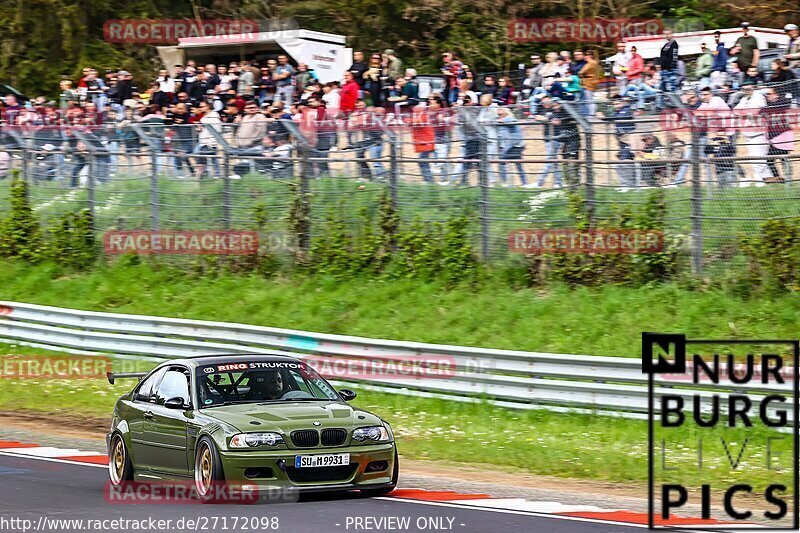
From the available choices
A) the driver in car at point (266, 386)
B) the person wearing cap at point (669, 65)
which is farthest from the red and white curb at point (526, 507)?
the person wearing cap at point (669, 65)

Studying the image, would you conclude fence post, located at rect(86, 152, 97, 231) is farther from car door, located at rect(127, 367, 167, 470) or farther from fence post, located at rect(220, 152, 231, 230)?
car door, located at rect(127, 367, 167, 470)

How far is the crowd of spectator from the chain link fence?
4 centimetres

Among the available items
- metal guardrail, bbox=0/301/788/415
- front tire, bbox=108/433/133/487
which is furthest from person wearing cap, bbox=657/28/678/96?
front tire, bbox=108/433/133/487

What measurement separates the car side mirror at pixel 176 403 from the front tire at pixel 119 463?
92 centimetres

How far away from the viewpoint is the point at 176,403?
10641 millimetres

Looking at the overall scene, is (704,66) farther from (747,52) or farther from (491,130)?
(491,130)

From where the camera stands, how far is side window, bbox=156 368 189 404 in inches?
430

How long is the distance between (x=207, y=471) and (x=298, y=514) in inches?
40.2

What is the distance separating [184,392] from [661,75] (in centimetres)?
1263

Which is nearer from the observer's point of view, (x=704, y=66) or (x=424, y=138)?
(x=424, y=138)

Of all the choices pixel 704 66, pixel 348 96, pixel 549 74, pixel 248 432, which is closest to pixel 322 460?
pixel 248 432

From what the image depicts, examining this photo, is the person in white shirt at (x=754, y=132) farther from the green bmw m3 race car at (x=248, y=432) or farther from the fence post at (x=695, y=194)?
the green bmw m3 race car at (x=248, y=432)

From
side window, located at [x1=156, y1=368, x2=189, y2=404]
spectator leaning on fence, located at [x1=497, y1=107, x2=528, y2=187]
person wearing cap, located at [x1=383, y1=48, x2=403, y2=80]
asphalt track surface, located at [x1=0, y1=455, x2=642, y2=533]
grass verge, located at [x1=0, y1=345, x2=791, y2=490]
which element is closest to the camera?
asphalt track surface, located at [x1=0, y1=455, x2=642, y2=533]

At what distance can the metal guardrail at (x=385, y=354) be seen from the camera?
1496cm
